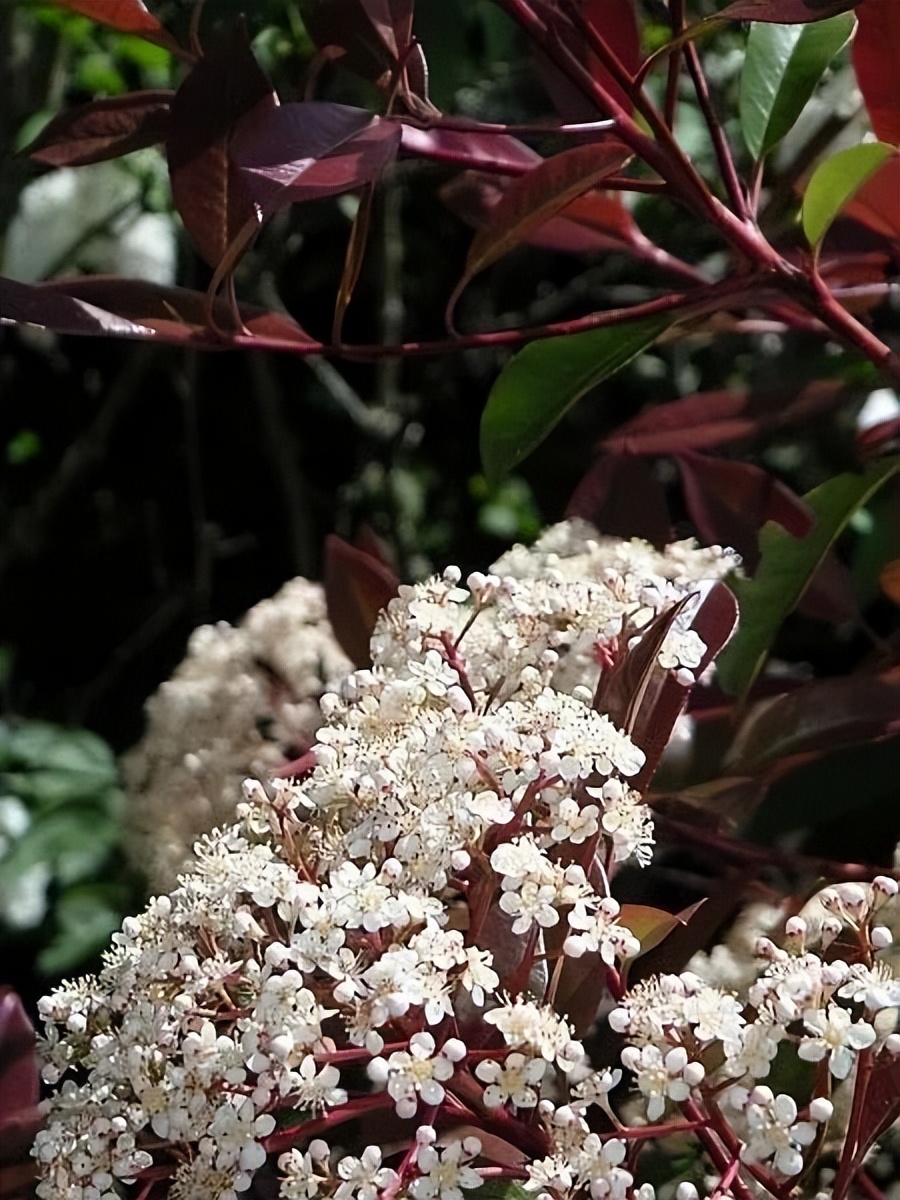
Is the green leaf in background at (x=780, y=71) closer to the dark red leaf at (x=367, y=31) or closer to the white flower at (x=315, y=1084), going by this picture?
the dark red leaf at (x=367, y=31)

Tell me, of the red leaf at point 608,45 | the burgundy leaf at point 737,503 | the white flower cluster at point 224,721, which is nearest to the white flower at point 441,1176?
the white flower cluster at point 224,721

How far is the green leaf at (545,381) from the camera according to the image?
0.70m

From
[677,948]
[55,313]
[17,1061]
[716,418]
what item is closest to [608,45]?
[716,418]

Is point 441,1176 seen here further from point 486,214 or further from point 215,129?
point 486,214

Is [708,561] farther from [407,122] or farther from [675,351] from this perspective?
[675,351]

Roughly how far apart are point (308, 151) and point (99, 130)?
0.70 feet

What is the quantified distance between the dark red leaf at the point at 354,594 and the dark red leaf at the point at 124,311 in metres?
0.13

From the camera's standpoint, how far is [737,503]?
30.6 inches

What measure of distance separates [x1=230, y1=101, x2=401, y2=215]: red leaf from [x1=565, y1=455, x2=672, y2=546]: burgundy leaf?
0.27 meters

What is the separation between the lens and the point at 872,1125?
0.44 metres

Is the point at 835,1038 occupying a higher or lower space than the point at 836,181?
lower

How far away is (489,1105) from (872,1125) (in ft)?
0.40

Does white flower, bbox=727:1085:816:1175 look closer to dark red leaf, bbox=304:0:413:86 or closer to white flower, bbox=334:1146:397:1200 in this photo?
white flower, bbox=334:1146:397:1200

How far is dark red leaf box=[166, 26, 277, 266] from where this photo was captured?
1.99 feet
